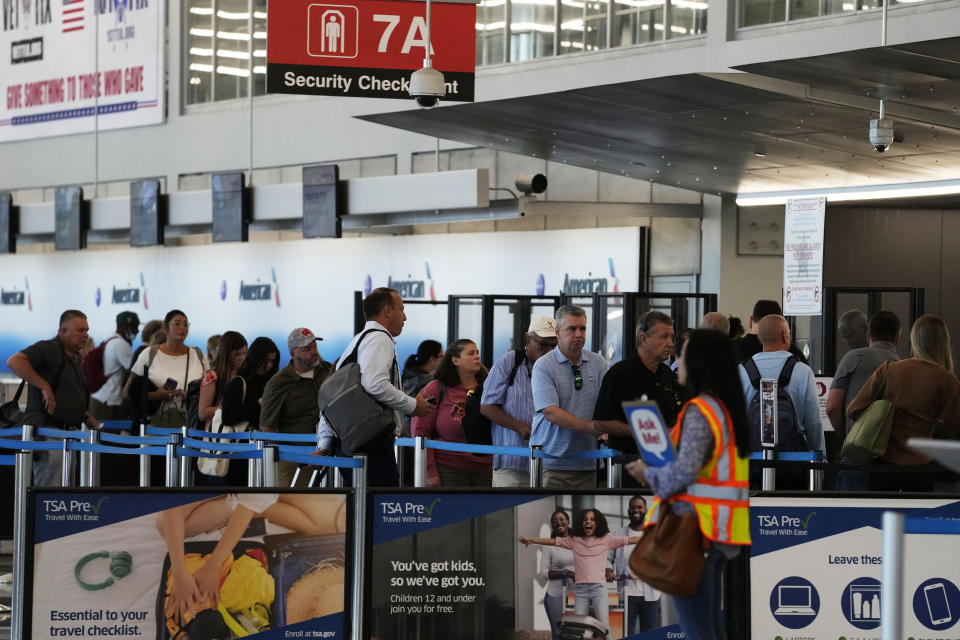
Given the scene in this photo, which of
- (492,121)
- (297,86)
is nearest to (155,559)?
(297,86)

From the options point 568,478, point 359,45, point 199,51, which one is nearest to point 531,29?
point 199,51

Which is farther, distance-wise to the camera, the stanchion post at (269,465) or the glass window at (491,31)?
the glass window at (491,31)

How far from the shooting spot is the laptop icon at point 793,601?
221 inches

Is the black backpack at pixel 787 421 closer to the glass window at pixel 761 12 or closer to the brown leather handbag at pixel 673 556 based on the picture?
the brown leather handbag at pixel 673 556

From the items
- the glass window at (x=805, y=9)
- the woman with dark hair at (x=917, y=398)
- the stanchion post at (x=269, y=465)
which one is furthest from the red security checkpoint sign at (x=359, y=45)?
Result: the glass window at (x=805, y=9)

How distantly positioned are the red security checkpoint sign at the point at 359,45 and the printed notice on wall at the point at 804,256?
447 centimetres

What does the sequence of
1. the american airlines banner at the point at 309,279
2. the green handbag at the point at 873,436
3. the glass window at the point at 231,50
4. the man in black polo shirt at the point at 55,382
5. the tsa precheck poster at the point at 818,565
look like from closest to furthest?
the tsa precheck poster at the point at 818,565 → the green handbag at the point at 873,436 → the man in black polo shirt at the point at 55,382 → the american airlines banner at the point at 309,279 → the glass window at the point at 231,50

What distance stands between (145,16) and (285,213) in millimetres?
8506

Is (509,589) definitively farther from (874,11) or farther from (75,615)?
(874,11)

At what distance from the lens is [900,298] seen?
57.2 feet

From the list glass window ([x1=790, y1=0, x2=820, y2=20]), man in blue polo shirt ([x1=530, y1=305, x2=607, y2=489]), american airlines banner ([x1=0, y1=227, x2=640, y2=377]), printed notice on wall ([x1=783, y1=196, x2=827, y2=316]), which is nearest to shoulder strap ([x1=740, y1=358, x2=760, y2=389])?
man in blue polo shirt ([x1=530, y1=305, x2=607, y2=489])

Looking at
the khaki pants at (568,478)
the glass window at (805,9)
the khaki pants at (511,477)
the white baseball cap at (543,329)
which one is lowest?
the khaki pants at (511,477)

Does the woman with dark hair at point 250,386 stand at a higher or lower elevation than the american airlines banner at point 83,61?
lower

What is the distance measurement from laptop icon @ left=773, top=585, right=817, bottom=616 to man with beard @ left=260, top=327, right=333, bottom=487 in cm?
428
